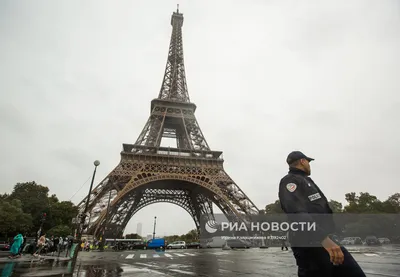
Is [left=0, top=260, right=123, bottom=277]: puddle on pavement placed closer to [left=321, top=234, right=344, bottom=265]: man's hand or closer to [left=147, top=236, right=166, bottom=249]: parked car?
[left=321, top=234, right=344, bottom=265]: man's hand

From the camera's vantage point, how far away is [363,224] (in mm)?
51344

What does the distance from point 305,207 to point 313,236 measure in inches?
13.9

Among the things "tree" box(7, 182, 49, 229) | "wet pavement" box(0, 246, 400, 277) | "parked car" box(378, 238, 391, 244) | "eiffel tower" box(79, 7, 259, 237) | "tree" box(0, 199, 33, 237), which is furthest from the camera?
"parked car" box(378, 238, 391, 244)

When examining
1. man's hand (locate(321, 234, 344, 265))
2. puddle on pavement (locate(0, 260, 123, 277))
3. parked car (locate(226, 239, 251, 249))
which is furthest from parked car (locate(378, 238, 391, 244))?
man's hand (locate(321, 234, 344, 265))

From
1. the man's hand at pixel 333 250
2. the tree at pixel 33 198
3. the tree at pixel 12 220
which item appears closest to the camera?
the man's hand at pixel 333 250

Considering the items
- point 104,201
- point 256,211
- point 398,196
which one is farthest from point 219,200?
point 398,196

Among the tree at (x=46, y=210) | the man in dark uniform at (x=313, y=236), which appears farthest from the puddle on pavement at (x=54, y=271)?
the tree at (x=46, y=210)

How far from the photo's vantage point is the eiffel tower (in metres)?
32.2

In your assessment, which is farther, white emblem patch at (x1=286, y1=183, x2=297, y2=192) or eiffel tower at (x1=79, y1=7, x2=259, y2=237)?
eiffel tower at (x1=79, y1=7, x2=259, y2=237)

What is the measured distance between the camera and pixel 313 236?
3.10m

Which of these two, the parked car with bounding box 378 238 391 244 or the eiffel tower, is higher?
→ the eiffel tower

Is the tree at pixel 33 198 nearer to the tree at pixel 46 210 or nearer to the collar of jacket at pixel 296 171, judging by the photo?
the tree at pixel 46 210

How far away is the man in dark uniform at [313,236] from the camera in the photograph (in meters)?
2.88

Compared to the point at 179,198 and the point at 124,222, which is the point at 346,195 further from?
the point at 124,222
